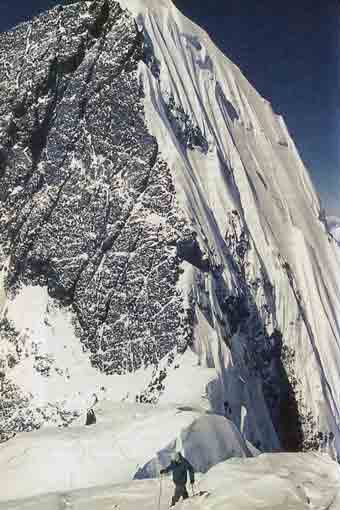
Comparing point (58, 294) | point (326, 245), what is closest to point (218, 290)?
point (58, 294)

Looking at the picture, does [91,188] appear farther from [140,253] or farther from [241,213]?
[241,213]

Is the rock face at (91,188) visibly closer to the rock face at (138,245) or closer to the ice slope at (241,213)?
the rock face at (138,245)

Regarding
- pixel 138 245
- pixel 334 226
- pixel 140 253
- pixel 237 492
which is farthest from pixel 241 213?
pixel 237 492

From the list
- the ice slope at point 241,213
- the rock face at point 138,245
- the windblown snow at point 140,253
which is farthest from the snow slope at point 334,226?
the rock face at point 138,245

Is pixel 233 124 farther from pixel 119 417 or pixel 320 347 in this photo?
pixel 119 417

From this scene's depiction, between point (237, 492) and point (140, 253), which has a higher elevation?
point (140, 253)

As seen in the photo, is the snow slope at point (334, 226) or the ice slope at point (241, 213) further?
the snow slope at point (334, 226)

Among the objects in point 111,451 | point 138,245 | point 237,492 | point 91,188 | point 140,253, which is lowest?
point 237,492
